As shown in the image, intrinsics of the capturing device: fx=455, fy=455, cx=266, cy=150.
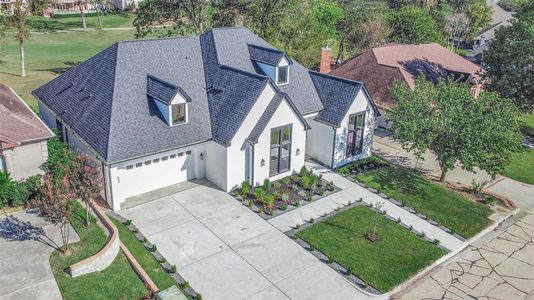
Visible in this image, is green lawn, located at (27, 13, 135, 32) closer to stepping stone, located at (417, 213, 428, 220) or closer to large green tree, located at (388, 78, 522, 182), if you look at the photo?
large green tree, located at (388, 78, 522, 182)

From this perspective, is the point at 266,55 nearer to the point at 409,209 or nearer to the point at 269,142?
the point at 269,142

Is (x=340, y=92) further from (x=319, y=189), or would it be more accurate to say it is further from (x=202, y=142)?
(x=202, y=142)

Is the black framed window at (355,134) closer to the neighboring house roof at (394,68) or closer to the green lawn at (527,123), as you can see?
A: the neighboring house roof at (394,68)

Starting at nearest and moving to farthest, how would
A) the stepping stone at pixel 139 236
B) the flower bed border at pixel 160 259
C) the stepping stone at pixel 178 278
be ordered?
the flower bed border at pixel 160 259, the stepping stone at pixel 178 278, the stepping stone at pixel 139 236

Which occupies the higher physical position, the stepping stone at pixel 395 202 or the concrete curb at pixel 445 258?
the stepping stone at pixel 395 202

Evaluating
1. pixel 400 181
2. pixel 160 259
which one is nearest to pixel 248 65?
pixel 400 181

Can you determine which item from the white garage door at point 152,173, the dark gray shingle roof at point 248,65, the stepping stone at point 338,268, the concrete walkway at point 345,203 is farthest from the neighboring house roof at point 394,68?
the stepping stone at point 338,268
